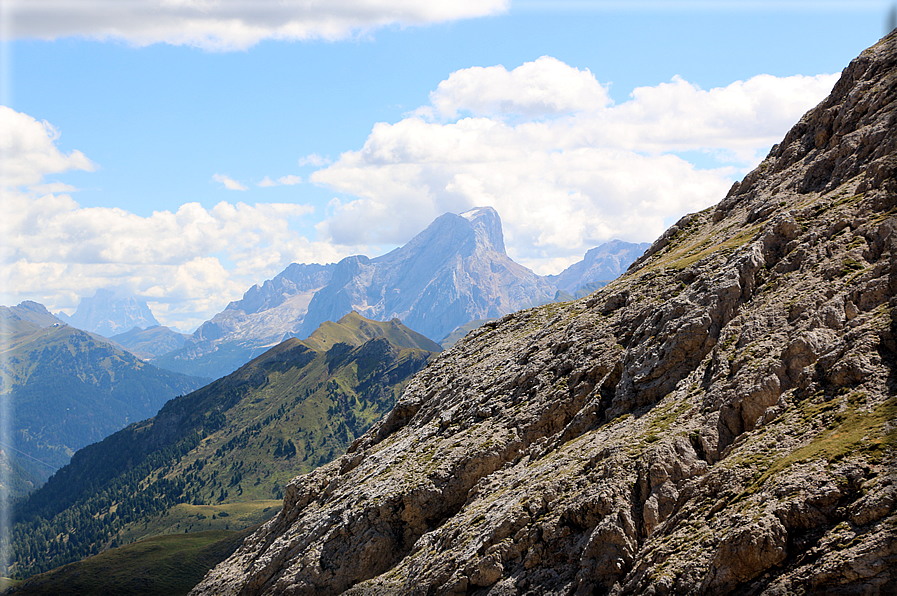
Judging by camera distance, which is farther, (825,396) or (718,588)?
(825,396)

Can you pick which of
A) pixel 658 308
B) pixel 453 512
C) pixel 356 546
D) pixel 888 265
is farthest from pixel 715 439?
pixel 356 546

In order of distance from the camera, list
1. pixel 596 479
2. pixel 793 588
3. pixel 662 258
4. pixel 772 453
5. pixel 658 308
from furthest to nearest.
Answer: pixel 662 258, pixel 658 308, pixel 596 479, pixel 772 453, pixel 793 588

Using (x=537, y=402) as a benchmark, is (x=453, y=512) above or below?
below

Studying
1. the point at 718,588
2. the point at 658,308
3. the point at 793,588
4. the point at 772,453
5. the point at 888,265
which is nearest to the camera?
the point at 793,588

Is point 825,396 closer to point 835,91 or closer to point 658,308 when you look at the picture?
point 658,308

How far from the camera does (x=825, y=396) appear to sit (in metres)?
38.5

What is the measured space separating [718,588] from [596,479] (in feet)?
47.7

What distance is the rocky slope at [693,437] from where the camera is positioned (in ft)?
107

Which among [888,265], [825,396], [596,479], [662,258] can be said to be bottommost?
[596,479]

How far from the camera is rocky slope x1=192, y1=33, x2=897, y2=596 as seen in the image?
107 feet

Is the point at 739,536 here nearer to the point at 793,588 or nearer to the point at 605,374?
the point at 793,588

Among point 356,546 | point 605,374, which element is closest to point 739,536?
point 605,374

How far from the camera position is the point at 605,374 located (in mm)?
63156

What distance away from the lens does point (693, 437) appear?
4391 centimetres
